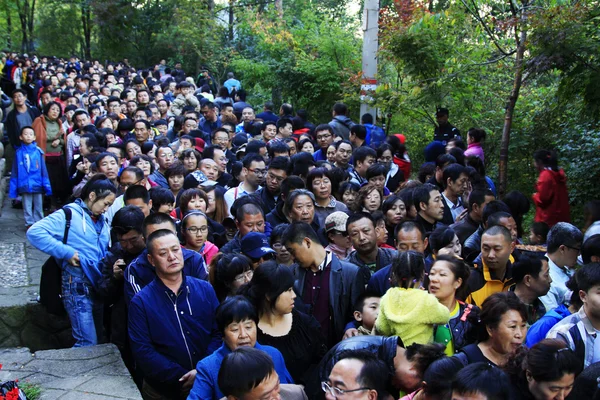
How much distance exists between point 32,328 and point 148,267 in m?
2.36

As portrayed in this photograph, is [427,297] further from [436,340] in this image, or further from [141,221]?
[141,221]

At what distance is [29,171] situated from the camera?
9211 millimetres

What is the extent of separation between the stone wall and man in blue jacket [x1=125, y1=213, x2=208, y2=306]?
1.96 metres

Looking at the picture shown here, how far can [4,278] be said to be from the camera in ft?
23.1

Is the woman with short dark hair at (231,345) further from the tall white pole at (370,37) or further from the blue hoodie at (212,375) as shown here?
the tall white pole at (370,37)

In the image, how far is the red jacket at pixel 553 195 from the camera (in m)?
7.86

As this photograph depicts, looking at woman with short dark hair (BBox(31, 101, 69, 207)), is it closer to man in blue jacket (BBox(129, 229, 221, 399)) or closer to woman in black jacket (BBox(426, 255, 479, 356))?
man in blue jacket (BBox(129, 229, 221, 399))

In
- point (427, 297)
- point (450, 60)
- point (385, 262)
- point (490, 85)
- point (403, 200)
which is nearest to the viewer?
point (427, 297)

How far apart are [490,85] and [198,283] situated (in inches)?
358

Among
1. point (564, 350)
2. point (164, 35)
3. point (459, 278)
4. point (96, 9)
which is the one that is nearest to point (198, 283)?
point (459, 278)

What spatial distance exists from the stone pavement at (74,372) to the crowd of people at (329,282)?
0.20 metres

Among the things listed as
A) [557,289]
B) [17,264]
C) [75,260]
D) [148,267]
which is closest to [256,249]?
[148,267]

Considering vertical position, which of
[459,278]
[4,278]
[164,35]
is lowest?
[4,278]

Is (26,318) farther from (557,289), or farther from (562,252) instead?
(562,252)
